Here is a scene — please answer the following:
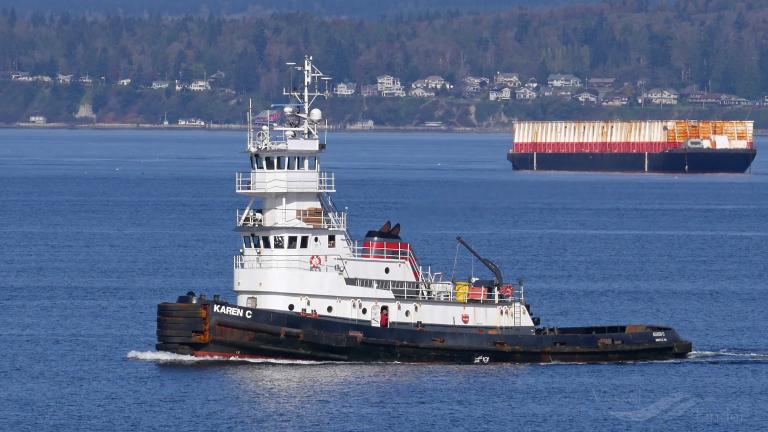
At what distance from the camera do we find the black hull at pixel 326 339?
56469 millimetres

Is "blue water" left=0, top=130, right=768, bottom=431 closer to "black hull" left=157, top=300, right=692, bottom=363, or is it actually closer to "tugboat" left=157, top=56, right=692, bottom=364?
"black hull" left=157, top=300, right=692, bottom=363

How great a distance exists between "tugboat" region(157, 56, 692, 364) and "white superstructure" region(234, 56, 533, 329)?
0.03m

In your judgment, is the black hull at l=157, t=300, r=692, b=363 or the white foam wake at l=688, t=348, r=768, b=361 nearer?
the black hull at l=157, t=300, r=692, b=363

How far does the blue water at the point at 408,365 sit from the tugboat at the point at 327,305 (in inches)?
28.5

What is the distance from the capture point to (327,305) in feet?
190

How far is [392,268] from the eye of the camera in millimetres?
58781

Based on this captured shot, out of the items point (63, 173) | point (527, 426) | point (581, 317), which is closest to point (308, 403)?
point (527, 426)

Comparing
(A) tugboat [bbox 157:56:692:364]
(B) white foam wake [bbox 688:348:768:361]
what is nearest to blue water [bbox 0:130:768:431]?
(B) white foam wake [bbox 688:348:768:361]

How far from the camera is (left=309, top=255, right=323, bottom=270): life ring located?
191ft

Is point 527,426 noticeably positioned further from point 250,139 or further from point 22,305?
point 22,305

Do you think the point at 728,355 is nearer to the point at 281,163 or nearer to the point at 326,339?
the point at 326,339

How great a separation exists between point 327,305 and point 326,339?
5.27ft

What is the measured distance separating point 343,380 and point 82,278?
31379 mm

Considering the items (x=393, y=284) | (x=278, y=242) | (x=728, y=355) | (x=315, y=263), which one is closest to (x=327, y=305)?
(x=315, y=263)
